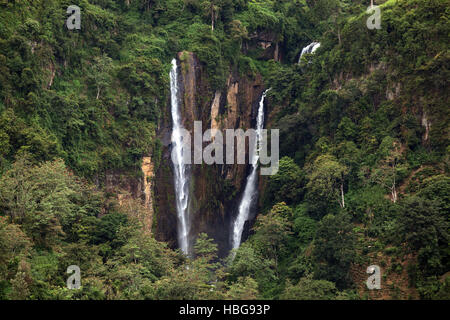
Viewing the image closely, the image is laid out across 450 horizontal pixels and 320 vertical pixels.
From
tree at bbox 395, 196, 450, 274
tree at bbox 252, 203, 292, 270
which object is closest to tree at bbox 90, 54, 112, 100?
tree at bbox 252, 203, 292, 270

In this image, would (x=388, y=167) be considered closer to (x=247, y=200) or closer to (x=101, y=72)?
(x=247, y=200)

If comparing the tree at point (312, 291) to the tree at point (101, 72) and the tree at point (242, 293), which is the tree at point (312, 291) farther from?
the tree at point (101, 72)

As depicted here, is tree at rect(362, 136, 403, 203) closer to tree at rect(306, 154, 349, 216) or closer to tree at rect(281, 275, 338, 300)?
tree at rect(306, 154, 349, 216)

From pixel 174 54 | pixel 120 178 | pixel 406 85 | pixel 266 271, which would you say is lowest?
pixel 266 271

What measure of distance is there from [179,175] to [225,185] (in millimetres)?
4228

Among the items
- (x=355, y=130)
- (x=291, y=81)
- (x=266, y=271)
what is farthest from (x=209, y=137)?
(x=266, y=271)

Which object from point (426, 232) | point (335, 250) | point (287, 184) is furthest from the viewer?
point (287, 184)

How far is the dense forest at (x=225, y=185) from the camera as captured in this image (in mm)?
21828

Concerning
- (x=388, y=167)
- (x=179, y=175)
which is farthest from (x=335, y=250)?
(x=179, y=175)

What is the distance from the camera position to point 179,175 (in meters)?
35.3

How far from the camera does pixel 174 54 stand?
3756cm

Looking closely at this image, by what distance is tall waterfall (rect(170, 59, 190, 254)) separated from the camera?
115ft

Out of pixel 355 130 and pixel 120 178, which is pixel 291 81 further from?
pixel 120 178

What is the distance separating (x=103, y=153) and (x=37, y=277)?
11843 millimetres
